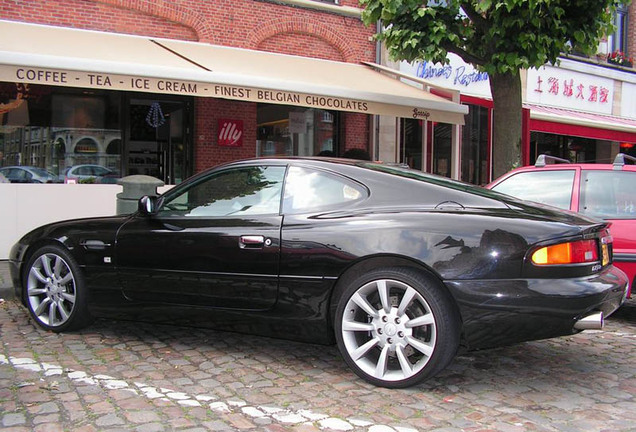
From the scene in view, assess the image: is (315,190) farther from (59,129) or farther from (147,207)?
(59,129)

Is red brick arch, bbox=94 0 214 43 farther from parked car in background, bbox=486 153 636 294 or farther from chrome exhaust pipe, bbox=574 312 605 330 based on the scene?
chrome exhaust pipe, bbox=574 312 605 330

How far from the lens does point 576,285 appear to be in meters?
3.38

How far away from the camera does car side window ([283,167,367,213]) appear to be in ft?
13.0

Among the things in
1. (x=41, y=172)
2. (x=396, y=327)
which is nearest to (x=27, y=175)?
(x=41, y=172)

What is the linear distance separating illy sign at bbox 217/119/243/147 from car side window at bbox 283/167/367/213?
7.35 meters

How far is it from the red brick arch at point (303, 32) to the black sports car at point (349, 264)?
772cm

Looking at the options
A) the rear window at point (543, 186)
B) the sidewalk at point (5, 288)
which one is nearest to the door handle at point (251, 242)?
the rear window at point (543, 186)

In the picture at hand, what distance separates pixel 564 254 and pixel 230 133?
28.3ft

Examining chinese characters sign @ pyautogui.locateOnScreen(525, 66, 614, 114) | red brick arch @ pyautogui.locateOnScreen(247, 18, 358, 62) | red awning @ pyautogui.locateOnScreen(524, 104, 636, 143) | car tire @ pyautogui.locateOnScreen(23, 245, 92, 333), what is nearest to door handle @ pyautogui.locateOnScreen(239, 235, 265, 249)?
car tire @ pyautogui.locateOnScreen(23, 245, 92, 333)

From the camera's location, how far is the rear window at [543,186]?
5.72 metres

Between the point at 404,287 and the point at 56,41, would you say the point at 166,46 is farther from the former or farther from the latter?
the point at 404,287

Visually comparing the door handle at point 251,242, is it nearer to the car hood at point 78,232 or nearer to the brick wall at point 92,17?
the car hood at point 78,232

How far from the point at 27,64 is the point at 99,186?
2.87m

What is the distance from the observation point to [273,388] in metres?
3.65
